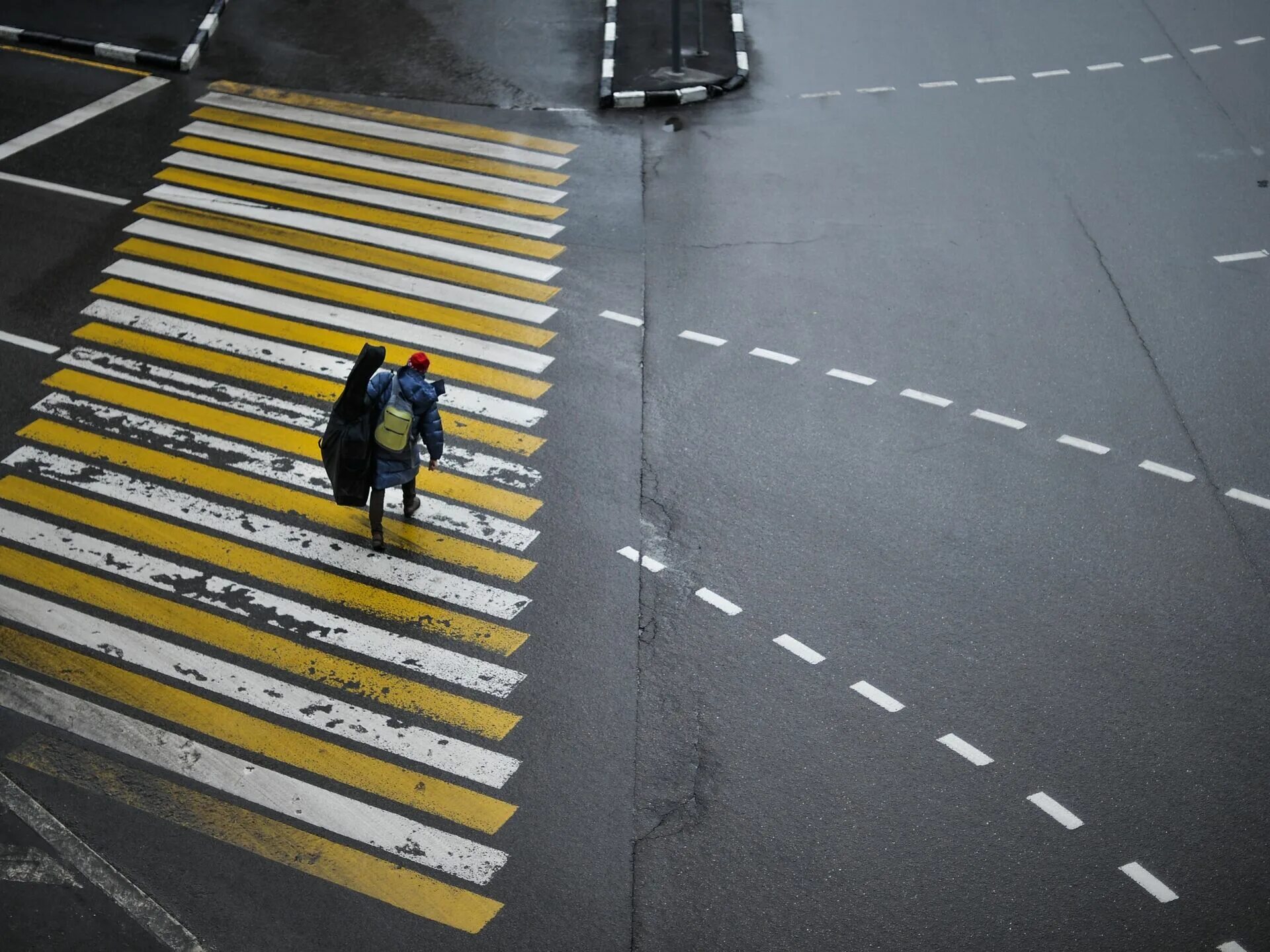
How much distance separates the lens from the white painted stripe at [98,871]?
7.65m

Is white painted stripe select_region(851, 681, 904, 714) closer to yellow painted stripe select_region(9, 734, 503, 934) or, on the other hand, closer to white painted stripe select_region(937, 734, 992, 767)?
white painted stripe select_region(937, 734, 992, 767)

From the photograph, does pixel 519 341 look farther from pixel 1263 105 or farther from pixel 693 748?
pixel 1263 105

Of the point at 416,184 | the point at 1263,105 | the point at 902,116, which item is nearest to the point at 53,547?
the point at 416,184

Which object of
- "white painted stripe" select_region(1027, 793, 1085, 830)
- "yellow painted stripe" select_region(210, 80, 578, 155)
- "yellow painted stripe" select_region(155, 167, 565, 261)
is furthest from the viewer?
"yellow painted stripe" select_region(210, 80, 578, 155)

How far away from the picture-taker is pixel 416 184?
15.8 meters

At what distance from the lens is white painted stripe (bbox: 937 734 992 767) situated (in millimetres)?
8674

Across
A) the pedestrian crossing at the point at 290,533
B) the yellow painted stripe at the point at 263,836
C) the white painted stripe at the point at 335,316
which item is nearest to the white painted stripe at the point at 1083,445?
the pedestrian crossing at the point at 290,533

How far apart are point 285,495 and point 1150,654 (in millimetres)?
7075

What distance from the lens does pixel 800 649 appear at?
948 cm

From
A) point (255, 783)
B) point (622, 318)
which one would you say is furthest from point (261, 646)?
point (622, 318)

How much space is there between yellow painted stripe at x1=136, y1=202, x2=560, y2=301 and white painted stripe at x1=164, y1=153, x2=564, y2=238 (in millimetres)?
931

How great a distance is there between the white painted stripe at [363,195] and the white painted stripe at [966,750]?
8122 millimetres

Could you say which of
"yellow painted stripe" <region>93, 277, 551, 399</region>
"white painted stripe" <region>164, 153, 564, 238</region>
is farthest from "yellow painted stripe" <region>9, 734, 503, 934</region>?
"white painted stripe" <region>164, 153, 564, 238</region>

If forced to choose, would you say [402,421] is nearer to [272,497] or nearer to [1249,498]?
[272,497]
